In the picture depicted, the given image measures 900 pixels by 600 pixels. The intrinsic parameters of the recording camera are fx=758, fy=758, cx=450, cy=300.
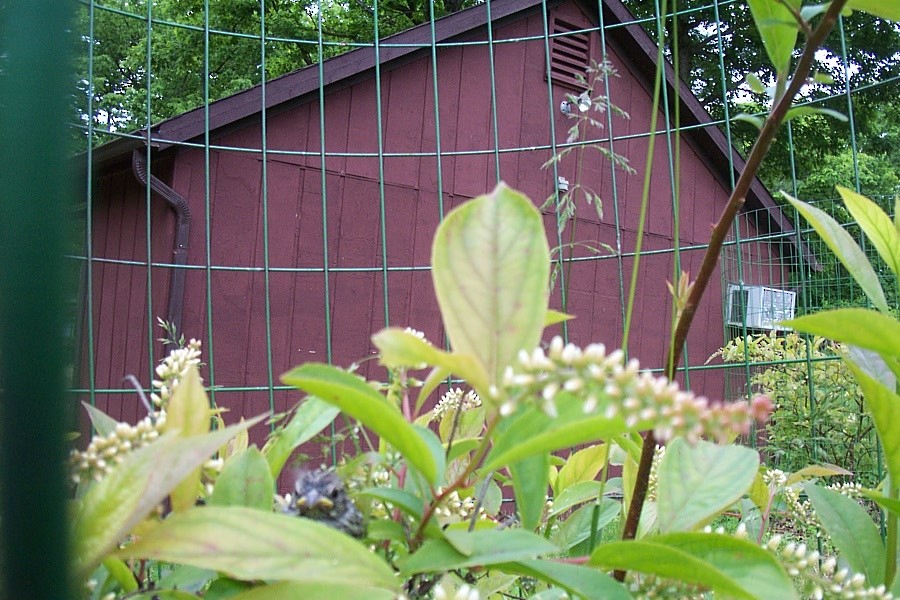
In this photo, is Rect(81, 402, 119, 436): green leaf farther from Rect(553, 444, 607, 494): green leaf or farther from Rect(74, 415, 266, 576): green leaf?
Rect(553, 444, 607, 494): green leaf

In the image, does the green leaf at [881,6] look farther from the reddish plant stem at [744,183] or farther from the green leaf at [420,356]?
the green leaf at [420,356]

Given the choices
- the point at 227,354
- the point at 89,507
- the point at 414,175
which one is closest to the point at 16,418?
the point at 89,507

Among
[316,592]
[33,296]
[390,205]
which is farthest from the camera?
[390,205]

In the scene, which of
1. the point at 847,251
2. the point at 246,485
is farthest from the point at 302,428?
the point at 847,251

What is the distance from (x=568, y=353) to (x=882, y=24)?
14406 mm

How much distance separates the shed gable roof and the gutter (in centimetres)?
17

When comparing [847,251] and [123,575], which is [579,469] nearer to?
[847,251]

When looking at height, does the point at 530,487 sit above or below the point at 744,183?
below

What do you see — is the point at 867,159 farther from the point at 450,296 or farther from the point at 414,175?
the point at 450,296

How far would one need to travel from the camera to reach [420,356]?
0.32 metres

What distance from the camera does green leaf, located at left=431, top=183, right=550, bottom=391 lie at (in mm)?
350

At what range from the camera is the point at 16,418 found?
0.23 metres

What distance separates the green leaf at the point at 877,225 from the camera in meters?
0.62

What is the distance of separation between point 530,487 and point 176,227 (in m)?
5.72
